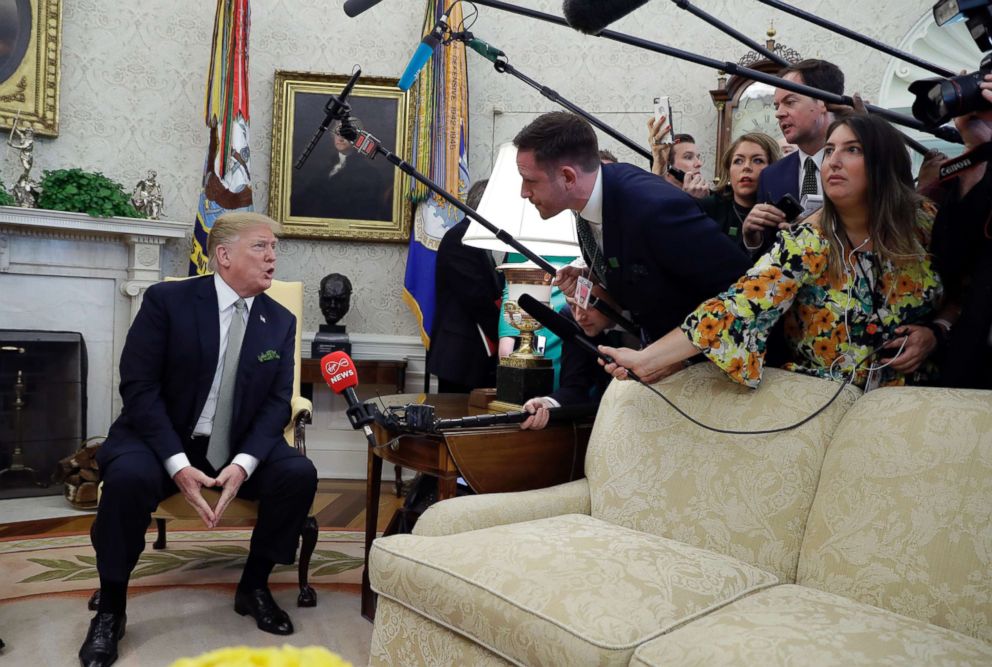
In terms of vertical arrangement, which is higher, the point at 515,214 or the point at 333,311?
the point at 515,214

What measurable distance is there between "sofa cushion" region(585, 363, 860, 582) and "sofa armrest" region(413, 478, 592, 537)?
→ 65mm

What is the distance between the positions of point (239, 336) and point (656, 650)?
67.5 inches

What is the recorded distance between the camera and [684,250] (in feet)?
5.99

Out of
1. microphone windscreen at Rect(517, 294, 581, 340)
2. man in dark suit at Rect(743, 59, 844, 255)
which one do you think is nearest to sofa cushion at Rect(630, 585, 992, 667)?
microphone windscreen at Rect(517, 294, 581, 340)

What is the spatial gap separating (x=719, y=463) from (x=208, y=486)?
1.45 meters

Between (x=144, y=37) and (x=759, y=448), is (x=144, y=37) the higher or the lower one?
the higher one

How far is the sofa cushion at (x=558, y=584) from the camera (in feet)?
4.49

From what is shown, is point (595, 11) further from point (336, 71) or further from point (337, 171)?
point (336, 71)

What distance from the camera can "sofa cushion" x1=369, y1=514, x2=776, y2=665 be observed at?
1368mm

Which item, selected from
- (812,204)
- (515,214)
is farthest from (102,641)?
(812,204)

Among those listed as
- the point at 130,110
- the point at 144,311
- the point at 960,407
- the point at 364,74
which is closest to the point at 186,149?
the point at 130,110

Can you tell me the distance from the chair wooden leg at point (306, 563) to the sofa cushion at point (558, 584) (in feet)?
2.78

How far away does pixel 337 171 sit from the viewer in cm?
461

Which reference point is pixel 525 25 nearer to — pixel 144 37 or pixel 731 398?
pixel 144 37
